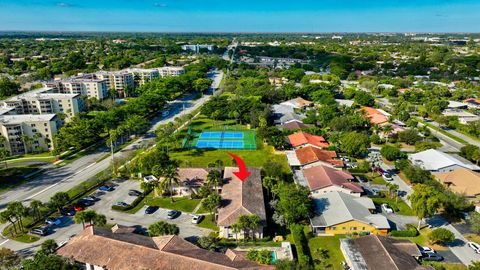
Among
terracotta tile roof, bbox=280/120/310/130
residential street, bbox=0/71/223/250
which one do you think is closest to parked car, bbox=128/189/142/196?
residential street, bbox=0/71/223/250

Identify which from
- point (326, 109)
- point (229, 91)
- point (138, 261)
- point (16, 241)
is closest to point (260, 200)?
point (138, 261)

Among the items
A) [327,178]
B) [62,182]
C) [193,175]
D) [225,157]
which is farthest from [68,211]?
[327,178]

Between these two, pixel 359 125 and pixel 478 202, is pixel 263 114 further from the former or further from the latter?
pixel 478 202

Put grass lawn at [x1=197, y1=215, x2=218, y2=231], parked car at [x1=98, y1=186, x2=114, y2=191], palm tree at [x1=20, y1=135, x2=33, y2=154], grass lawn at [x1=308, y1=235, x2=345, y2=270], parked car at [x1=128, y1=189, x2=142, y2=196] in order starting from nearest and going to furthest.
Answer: grass lawn at [x1=308, y1=235, x2=345, y2=270] < grass lawn at [x1=197, y1=215, x2=218, y2=231] < parked car at [x1=128, y1=189, x2=142, y2=196] < parked car at [x1=98, y1=186, x2=114, y2=191] < palm tree at [x1=20, y1=135, x2=33, y2=154]

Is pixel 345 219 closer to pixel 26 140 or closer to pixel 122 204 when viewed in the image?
pixel 122 204

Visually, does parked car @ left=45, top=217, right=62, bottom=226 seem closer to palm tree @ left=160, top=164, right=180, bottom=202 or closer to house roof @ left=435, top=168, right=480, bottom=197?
palm tree @ left=160, top=164, right=180, bottom=202

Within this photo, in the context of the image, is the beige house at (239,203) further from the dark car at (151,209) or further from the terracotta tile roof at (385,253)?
the terracotta tile roof at (385,253)

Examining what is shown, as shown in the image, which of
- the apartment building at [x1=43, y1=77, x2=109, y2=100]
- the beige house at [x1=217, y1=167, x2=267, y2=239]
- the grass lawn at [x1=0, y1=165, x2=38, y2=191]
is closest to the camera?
the beige house at [x1=217, y1=167, x2=267, y2=239]
